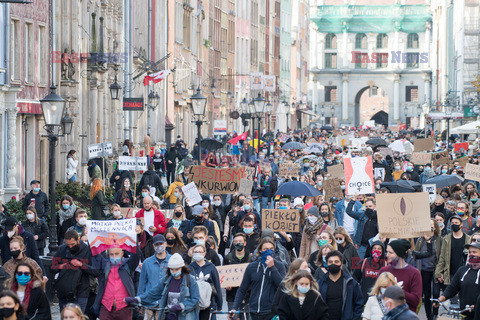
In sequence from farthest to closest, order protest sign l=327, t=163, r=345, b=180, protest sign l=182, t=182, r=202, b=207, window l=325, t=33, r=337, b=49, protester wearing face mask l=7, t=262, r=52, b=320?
window l=325, t=33, r=337, b=49 → protest sign l=327, t=163, r=345, b=180 → protest sign l=182, t=182, r=202, b=207 → protester wearing face mask l=7, t=262, r=52, b=320

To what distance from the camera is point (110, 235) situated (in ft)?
45.5

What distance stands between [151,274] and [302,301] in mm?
2453

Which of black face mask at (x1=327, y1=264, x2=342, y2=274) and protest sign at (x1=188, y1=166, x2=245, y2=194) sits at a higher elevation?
protest sign at (x1=188, y1=166, x2=245, y2=194)

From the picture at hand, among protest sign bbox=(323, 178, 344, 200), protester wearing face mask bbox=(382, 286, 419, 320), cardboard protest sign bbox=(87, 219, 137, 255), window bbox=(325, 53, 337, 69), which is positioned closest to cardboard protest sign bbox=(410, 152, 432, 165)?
protest sign bbox=(323, 178, 344, 200)

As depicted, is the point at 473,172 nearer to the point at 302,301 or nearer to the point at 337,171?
the point at 337,171

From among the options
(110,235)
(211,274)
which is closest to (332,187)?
(110,235)

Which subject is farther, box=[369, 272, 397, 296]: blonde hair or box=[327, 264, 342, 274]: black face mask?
box=[327, 264, 342, 274]: black face mask

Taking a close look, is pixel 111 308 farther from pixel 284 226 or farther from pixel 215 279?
pixel 284 226

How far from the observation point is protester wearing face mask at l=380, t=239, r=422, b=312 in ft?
38.4

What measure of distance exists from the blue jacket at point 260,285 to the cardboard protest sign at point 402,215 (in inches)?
113

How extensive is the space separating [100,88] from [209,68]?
32.7m

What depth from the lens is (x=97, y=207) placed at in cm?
2242

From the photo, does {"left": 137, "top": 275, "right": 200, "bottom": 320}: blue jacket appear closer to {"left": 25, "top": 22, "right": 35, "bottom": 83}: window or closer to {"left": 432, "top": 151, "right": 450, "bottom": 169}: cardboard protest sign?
{"left": 25, "top": 22, "right": 35, "bottom": 83}: window

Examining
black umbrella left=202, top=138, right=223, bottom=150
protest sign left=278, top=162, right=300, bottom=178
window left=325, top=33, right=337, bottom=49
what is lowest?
protest sign left=278, top=162, right=300, bottom=178
